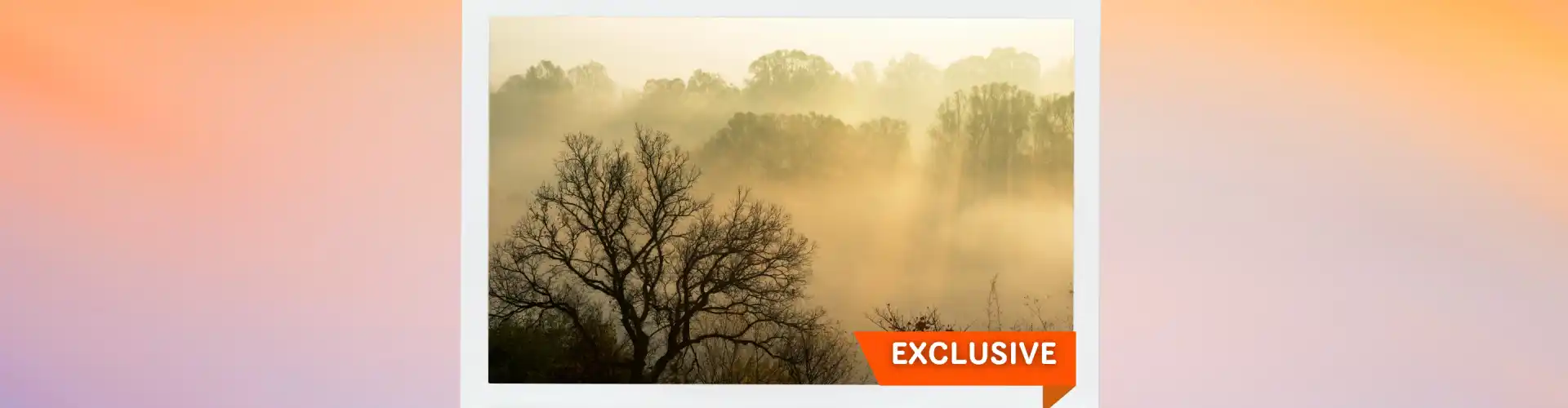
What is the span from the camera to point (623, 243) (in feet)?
7.13

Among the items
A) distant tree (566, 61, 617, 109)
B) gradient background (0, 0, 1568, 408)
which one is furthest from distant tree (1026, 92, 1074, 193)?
distant tree (566, 61, 617, 109)

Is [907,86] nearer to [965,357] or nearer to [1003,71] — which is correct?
[1003,71]

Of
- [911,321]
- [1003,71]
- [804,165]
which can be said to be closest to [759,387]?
[911,321]

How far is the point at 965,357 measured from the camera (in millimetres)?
2166

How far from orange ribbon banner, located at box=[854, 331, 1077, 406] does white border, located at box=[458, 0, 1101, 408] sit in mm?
28

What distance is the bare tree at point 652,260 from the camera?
7.06 feet

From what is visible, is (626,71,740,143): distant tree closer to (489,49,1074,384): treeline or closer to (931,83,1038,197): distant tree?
(489,49,1074,384): treeline

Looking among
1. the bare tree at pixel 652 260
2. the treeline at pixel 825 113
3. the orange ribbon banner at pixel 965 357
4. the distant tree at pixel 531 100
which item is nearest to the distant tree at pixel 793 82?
the treeline at pixel 825 113

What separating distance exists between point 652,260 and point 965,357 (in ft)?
2.35
